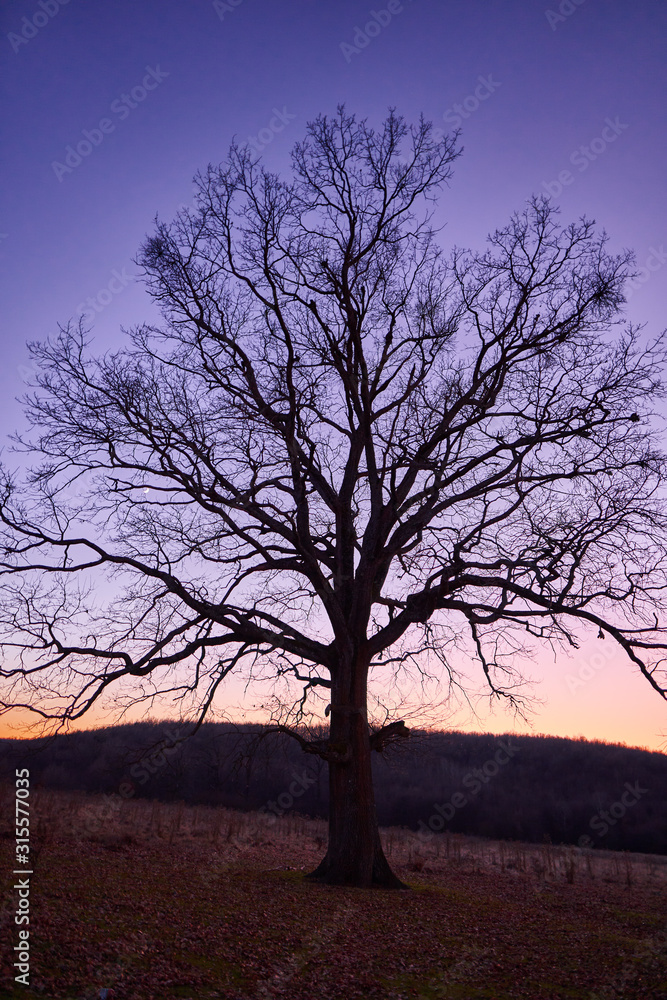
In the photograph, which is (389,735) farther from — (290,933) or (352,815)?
(290,933)

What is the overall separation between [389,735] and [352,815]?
5.03ft

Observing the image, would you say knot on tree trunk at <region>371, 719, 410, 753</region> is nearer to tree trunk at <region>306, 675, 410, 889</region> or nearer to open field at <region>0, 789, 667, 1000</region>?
tree trunk at <region>306, 675, 410, 889</region>

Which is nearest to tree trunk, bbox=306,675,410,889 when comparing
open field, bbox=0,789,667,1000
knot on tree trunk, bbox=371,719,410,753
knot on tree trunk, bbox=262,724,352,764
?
knot on tree trunk, bbox=262,724,352,764

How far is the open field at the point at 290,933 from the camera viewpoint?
6.29 metres

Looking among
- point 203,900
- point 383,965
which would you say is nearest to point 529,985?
point 383,965

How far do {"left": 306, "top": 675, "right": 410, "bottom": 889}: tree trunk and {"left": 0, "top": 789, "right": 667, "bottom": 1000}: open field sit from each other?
60 cm

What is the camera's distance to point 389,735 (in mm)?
12680

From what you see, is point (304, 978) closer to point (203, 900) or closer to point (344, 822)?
point (203, 900)

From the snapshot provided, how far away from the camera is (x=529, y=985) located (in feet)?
22.7

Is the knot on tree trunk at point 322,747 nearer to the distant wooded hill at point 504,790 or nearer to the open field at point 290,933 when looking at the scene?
the open field at point 290,933

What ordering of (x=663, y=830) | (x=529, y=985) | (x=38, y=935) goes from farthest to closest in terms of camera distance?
(x=663, y=830), (x=529, y=985), (x=38, y=935)

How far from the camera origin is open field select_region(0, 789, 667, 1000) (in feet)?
20.6

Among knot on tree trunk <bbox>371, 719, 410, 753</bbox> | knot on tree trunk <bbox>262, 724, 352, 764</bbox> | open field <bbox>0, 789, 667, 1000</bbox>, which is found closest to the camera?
open field <bbox>0, 789, 667, 1000</bbox>

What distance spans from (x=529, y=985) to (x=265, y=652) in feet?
21.4
